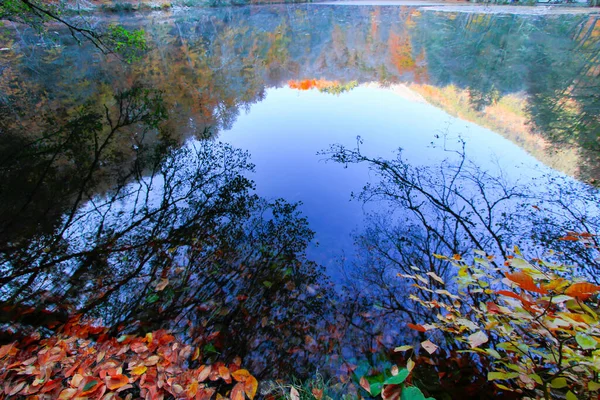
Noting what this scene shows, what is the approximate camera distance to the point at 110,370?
1.93 m

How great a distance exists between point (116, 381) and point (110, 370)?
0.14 metres

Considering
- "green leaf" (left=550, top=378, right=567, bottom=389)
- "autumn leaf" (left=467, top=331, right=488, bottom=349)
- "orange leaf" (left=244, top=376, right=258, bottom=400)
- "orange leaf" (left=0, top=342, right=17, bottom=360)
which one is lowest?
"orange leaf" (left=244, top=376, right=258, bottom=400)

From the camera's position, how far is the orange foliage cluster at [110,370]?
179cm

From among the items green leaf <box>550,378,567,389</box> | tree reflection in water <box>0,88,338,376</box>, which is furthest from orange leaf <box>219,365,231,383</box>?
green leaf <box>550,378,567,389</box>

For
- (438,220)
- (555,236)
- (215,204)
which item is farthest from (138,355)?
(555,236)

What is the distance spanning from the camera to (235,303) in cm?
268

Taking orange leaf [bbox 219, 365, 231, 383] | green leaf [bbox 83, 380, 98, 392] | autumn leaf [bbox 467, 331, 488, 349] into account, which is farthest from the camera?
orange leaf [bbox 219, 365, 231, 383]

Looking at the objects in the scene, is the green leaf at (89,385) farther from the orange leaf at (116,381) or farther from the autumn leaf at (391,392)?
the autumn leaf at (391,392)

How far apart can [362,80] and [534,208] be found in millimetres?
8414

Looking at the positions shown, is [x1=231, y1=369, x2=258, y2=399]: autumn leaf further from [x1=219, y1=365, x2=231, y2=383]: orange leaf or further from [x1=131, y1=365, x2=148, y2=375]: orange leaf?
[x1=131, y1=365, x2=148, y2=375]: orange leaf

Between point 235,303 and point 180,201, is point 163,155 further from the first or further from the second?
point 235,303

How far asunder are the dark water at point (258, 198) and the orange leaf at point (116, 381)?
61 centimetres

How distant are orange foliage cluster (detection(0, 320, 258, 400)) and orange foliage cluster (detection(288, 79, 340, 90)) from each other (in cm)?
889

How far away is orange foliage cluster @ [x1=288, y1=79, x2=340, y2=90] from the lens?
9.56 m
